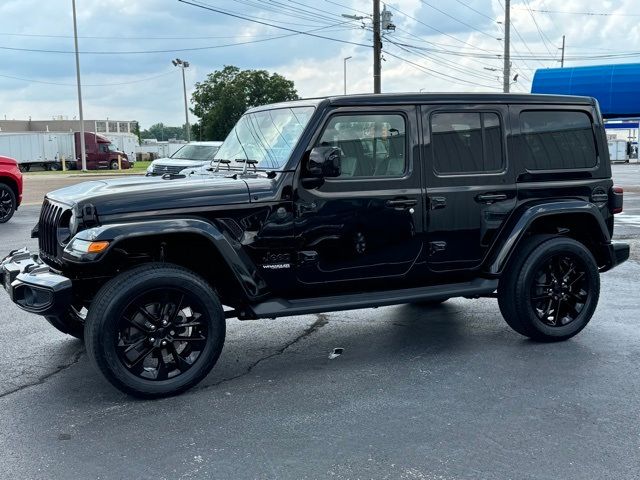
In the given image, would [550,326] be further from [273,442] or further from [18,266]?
[18,266]

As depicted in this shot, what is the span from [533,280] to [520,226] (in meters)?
0.44

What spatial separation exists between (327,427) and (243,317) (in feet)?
3.72

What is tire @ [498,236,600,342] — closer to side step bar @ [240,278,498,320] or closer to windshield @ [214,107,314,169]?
side step bar @ [240,278,498,320]

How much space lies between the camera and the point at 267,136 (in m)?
5.24

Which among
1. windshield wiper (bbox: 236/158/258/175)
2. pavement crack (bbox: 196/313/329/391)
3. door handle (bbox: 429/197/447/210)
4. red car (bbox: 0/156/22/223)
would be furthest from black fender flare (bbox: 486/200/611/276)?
red car (bbox: 0/156/22/223)

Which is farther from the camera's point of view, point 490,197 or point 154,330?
point 490,197

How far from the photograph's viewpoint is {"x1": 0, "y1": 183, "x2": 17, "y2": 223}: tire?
14039 mm

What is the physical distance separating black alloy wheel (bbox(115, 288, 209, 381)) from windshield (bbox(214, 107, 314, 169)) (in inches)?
45.5

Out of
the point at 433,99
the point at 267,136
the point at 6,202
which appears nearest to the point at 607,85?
the point at 6,202

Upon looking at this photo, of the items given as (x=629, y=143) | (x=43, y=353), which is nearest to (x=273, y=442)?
(x=43, y=353)

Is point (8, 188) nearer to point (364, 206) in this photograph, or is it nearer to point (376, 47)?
point (364, 206)

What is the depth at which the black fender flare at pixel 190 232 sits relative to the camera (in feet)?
13.5

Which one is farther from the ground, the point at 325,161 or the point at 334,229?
the point at 325,161

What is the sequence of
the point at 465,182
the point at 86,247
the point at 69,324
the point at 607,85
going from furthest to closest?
the point at 607,85, the point at 69,324, the point at 465,182, the point at 86,247
